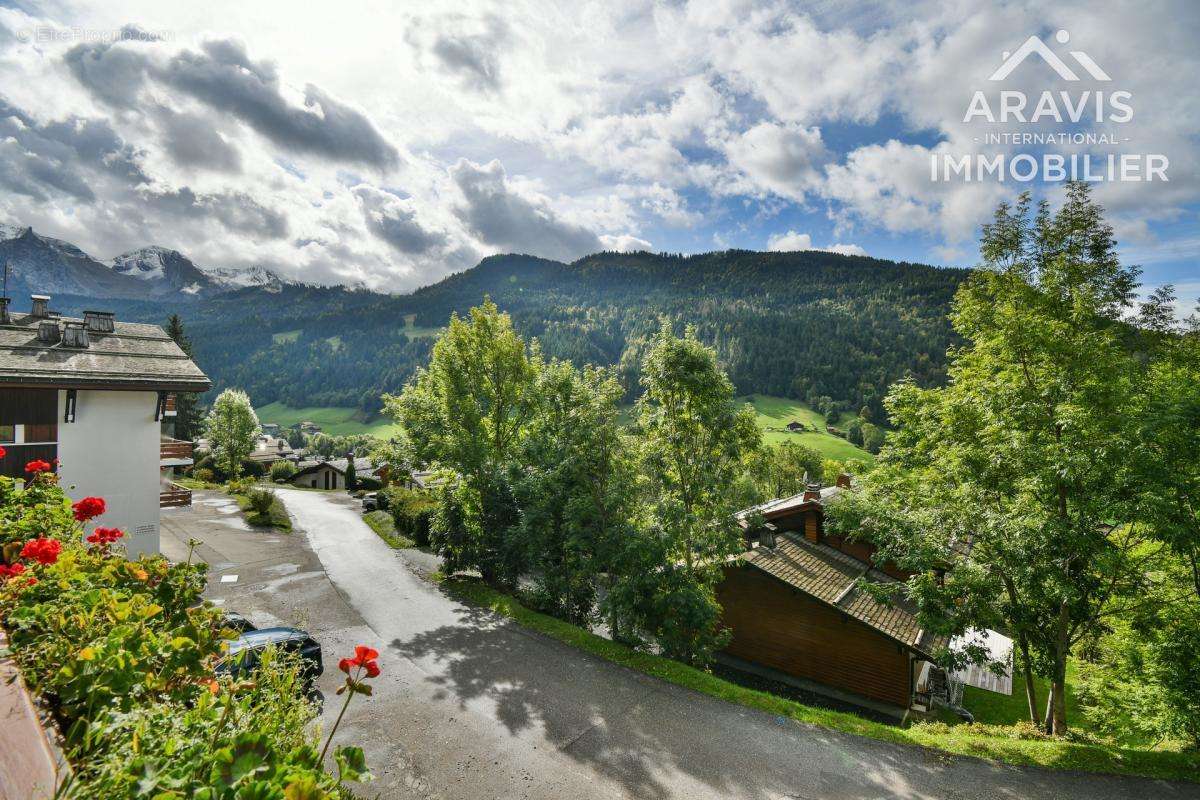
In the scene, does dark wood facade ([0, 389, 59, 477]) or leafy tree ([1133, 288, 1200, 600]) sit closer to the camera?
leafy tree ([1133, 288, 1200, 600])

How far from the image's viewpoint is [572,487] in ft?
53.1

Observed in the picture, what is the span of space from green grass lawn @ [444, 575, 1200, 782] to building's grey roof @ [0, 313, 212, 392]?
15.0 metres

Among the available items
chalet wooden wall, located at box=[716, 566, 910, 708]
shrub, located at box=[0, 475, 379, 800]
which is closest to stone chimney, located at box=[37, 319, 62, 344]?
shrub, located at box=[0, 475, 379, 800]

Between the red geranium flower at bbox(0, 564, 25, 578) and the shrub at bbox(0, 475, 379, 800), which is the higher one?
the red geranium flower at bbox(0, 564, 25, 578)

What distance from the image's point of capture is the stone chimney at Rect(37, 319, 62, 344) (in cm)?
1664

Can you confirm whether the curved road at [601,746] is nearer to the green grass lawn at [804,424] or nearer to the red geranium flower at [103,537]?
the red geranium flower at [103,537]

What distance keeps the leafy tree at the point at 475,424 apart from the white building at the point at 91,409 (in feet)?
25.0

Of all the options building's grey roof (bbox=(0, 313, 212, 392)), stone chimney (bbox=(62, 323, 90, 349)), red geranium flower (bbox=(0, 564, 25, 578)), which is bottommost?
red geranium flower (bbox=(0, 564, 25, 578))

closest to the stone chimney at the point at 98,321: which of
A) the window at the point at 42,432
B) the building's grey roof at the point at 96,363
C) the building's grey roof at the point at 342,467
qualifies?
the building's grey roof at the point at 96,363

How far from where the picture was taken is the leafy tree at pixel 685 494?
14.5 meters

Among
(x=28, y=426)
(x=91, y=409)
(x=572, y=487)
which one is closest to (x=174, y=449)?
(x=91, y=409)

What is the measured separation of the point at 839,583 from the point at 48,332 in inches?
1244

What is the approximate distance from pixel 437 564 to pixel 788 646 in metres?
16.0

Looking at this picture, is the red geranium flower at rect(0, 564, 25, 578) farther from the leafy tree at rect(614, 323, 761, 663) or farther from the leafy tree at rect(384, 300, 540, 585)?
the leafy tree at rect(384, 300, 540, 585)
